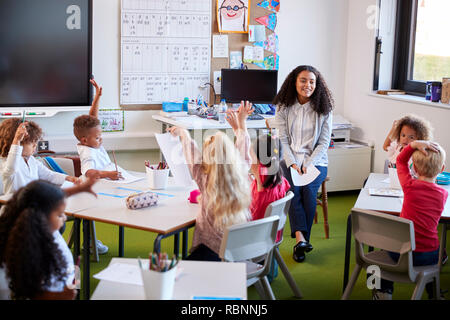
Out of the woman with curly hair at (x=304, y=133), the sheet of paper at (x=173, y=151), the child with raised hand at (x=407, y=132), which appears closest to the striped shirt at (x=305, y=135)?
the woman with curly hair at (x=304, y=133)

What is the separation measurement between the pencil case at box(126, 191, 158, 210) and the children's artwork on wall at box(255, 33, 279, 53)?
310 centimetres

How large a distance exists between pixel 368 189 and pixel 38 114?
115 inches

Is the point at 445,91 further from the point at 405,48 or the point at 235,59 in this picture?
the point at 235,59

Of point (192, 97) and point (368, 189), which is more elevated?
point (192, 97)

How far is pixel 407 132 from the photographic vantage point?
3.80m

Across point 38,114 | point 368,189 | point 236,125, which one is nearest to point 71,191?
point 236,125

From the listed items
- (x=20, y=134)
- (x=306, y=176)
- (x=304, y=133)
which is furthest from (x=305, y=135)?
(x=20, y=134)

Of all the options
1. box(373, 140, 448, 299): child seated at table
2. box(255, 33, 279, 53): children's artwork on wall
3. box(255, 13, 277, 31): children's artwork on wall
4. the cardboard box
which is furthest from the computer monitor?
box(373, 140, 448, 299): child seated at table

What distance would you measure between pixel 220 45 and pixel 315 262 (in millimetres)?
2533

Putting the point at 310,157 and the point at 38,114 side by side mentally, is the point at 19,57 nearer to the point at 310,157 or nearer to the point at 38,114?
the point at 38,114

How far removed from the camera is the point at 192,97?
5.74 metres

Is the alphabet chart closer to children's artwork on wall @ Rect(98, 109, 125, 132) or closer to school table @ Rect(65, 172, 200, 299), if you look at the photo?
children's artwork on wall @ Rect(98, 109, 125, 132)

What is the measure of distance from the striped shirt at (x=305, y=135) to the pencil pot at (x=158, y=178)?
111 cm

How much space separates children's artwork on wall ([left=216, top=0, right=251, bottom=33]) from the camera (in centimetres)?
566
